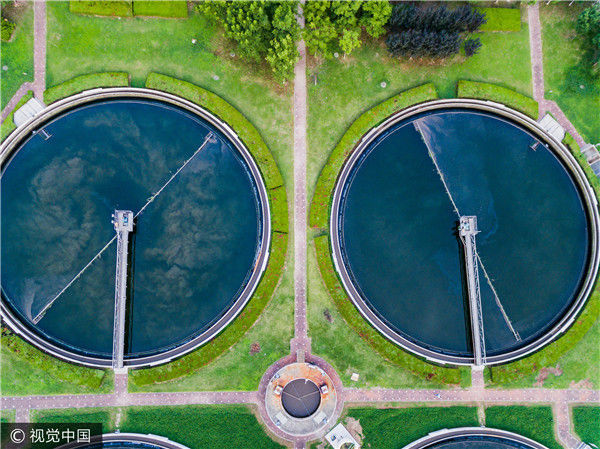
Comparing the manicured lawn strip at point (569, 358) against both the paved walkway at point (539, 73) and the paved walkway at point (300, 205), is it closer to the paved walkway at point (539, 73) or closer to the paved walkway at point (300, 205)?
the paved walkway at point (539, 73)

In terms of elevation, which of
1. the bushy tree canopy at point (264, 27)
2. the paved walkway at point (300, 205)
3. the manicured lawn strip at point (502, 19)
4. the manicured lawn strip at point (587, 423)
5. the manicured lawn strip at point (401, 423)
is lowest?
the manicured lawn strip at point (587, 423)

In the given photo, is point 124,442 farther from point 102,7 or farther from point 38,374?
point 102,7

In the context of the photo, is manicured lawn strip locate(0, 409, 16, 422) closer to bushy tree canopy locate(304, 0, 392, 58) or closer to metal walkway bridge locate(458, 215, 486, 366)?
metal walkway bridge locate(458, 215, 486, 366)

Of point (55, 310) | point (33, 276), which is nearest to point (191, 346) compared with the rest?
point (55, 310)

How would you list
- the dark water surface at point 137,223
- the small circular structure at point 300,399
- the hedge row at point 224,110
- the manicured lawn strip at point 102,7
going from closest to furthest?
1. the small circular structure at point 300,399
2. the dark water surface at point 137,223
3. the hedge row at point 224,110
4. the manicured lawn strip at point 102,7

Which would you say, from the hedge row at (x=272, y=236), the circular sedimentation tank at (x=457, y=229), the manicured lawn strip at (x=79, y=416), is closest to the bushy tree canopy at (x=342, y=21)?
the circular sedimentation tank at (x=457, y=229)

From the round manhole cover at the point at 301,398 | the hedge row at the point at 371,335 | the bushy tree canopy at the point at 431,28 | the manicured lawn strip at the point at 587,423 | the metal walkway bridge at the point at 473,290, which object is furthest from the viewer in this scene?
the manicured lawn strip at the point at 587,423

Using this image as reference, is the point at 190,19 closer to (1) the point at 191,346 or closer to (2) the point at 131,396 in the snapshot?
(1) the point at 191,346

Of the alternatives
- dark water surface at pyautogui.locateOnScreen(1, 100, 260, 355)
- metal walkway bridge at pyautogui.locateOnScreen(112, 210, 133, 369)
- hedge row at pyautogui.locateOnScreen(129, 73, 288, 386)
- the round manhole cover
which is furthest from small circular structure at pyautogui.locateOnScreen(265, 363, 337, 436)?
metal walkway bridge at pyautogui.locateOnScreen(112, 210, 133, 369)
